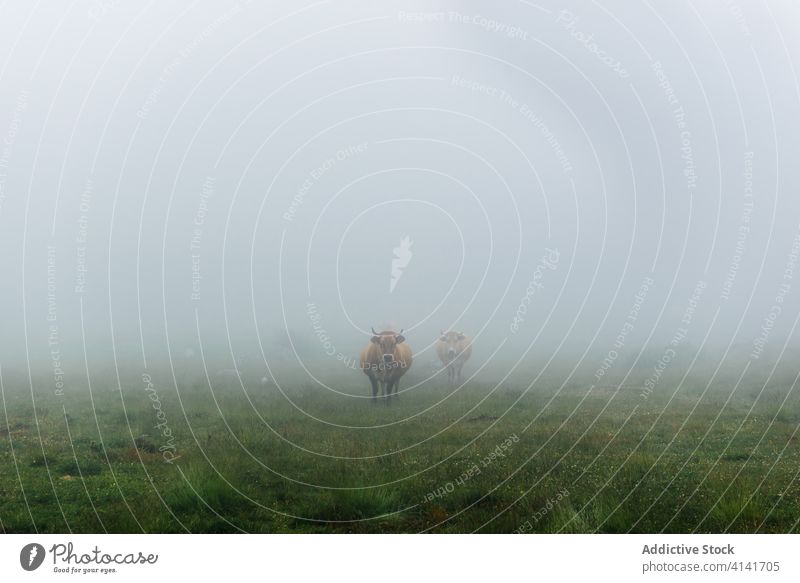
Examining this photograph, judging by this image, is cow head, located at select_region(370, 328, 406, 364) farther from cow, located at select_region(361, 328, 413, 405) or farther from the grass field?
the grass field

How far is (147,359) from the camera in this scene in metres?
12.6

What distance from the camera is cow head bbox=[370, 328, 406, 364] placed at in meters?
16.5

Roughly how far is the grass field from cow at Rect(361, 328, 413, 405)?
97.6 inches

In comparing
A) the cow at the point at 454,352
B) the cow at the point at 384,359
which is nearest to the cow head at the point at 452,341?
the cow at the point at 454,352

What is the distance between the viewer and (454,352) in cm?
1723

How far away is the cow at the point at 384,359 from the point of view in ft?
53.6
